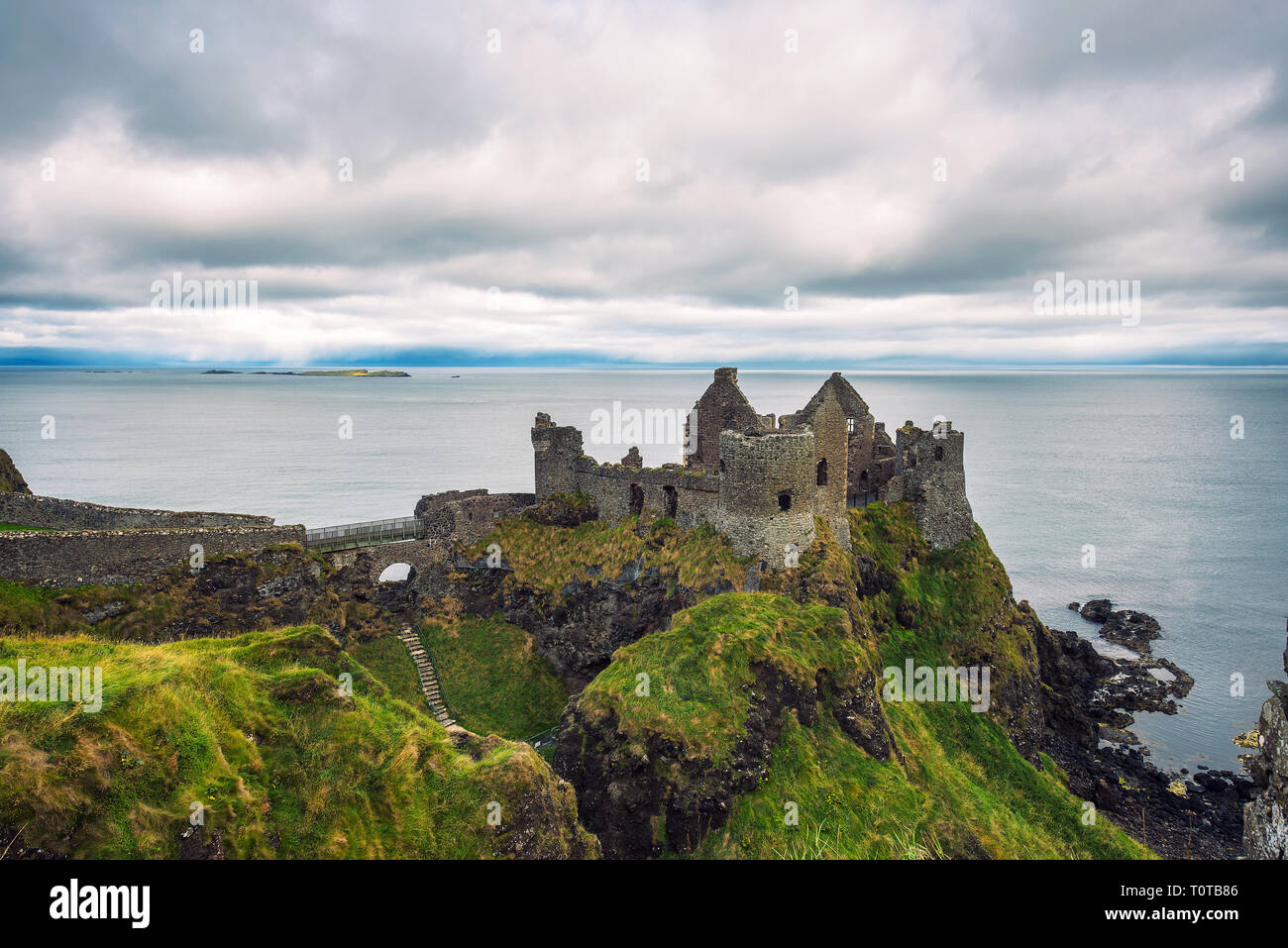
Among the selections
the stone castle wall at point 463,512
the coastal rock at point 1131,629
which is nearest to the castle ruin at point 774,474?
the stone castle wall at point 463,512

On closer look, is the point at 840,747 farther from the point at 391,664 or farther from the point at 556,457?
the point at 556,457

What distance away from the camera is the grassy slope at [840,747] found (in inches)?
671

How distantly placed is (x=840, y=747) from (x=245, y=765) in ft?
50.7

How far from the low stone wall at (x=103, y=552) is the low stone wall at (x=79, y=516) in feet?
→ 10.1

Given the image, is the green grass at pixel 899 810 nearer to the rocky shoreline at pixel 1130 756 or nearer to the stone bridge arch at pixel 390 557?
the rocky shoreline at pixel 1130 756

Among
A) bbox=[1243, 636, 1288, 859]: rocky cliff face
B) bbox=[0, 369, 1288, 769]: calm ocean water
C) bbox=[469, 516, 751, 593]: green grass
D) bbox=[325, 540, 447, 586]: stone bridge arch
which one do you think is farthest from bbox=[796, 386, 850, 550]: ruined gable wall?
bbox=[0, 369, 1288, 769]: calm ocean water

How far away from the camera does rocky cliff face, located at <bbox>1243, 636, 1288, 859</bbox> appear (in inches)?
517

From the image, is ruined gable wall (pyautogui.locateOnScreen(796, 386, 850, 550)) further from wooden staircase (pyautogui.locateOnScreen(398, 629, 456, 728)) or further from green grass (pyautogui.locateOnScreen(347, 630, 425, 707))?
green grass (pyautogui.locateOnScreen(347, 630, 425, 707))

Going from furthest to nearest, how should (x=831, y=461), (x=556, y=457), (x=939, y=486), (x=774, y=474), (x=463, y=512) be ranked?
(x=556, y=457), (x=939, y=486), (x=463, y=512), (x=831, y=461), (x=774, y=474)

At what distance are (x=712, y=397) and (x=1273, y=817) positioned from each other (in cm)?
2716

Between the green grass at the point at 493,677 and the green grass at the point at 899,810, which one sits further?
the green grass at the point at 493,677

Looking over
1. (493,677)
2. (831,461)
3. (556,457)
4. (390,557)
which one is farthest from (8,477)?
(831,461)

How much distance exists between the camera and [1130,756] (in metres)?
35.3

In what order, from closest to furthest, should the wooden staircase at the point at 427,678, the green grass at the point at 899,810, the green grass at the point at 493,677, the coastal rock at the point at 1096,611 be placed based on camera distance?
the green grass at the point at 899,810, the wooden staircase at the point at 427,678, the green grass at the point at 493,677, the coastal rock at the point at 1096,611
